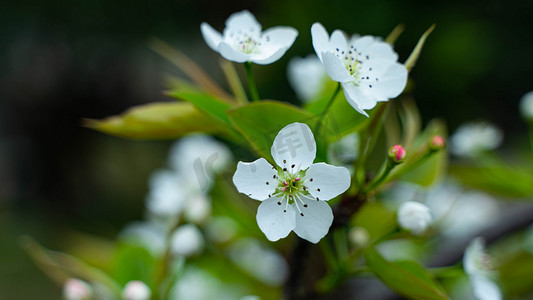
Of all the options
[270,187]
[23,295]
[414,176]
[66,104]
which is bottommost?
[23,295]

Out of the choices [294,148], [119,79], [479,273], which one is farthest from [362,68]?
[119,79]

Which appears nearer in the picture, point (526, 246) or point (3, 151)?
point (526, 246)

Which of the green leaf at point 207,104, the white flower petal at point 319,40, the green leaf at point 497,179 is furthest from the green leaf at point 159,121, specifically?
the green leaf at point 497,179

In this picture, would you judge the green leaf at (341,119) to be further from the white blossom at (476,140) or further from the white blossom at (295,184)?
the white blossom at (476,140)

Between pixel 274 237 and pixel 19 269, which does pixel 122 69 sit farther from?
pixel 274 237

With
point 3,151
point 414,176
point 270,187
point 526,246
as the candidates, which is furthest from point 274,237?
point 3,151

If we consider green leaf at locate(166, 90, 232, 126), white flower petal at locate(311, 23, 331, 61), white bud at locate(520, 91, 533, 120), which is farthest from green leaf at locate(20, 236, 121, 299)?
white bud at locate(520, 91, 533, 120)
